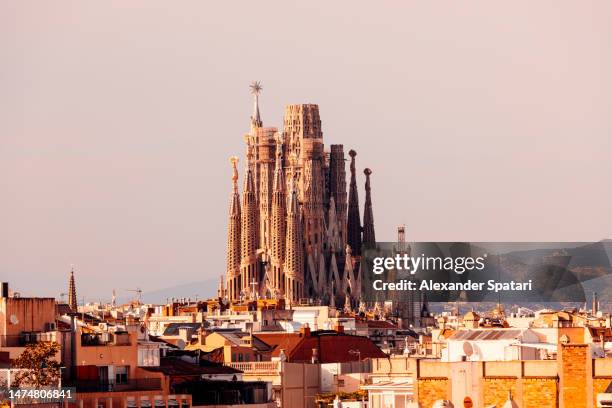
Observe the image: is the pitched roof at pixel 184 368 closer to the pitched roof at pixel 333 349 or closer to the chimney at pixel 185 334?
the pitched roof at pixel 333 349

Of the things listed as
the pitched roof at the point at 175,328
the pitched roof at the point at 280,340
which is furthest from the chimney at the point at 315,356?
the pitched roof at the point at 175,328

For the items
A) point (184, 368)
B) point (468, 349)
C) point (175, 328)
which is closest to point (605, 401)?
point (468, 349)

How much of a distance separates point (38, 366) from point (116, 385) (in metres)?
2.96

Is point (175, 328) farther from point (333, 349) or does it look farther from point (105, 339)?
point (105, 339)

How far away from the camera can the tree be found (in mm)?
47750

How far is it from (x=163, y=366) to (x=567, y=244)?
7389 centimetres

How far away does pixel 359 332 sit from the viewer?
134 metres

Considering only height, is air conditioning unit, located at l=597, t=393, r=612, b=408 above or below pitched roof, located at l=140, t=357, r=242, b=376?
below

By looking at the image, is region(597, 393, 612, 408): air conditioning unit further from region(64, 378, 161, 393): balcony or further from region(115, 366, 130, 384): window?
region(115, 366, 130, 384): window

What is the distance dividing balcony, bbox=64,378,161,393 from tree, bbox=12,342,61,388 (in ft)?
1.86

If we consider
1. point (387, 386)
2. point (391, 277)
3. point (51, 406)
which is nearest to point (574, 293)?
point (391, 277)

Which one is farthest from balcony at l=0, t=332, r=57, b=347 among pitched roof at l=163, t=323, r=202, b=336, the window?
pitched roof at l=163, t=323, r=202, b=336

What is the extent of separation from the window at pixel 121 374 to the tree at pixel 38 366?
2013 millimetres

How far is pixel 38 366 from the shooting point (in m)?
48.6
